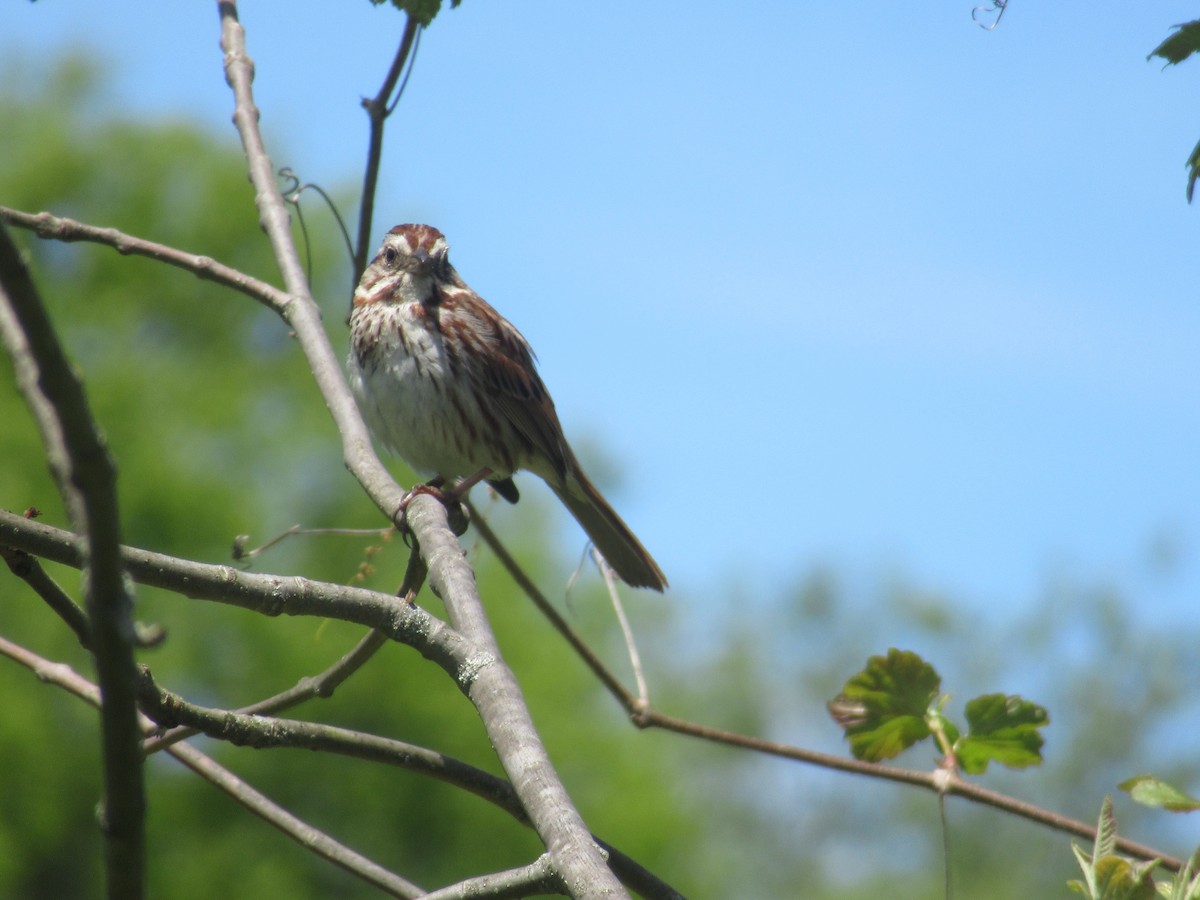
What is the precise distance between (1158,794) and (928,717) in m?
0.60

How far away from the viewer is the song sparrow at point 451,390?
16.7ft

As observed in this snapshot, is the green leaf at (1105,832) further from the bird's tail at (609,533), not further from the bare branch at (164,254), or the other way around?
the bird's tail at (609,533)

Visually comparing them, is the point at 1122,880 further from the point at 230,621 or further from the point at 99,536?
the point at 230,621

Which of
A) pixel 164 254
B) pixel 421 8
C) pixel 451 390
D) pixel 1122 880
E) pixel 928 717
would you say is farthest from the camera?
pixel 451 390

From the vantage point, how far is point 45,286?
23062 mm

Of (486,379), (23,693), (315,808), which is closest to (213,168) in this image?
(23,693)

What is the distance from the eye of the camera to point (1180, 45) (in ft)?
5.45

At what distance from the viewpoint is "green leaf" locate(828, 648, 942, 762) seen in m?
2.19

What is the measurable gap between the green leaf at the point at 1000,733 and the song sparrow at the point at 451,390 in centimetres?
281

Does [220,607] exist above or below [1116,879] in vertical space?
above

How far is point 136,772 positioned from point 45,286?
24021 millimetres

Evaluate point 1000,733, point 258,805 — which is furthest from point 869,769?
point 258,805

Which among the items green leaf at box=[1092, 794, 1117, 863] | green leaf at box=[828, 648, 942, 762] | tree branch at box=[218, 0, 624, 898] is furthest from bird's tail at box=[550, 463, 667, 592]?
green leaf at box=[1092, 794, 1117, 863]

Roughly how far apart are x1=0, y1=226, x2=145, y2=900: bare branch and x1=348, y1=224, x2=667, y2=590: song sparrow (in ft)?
12.4
